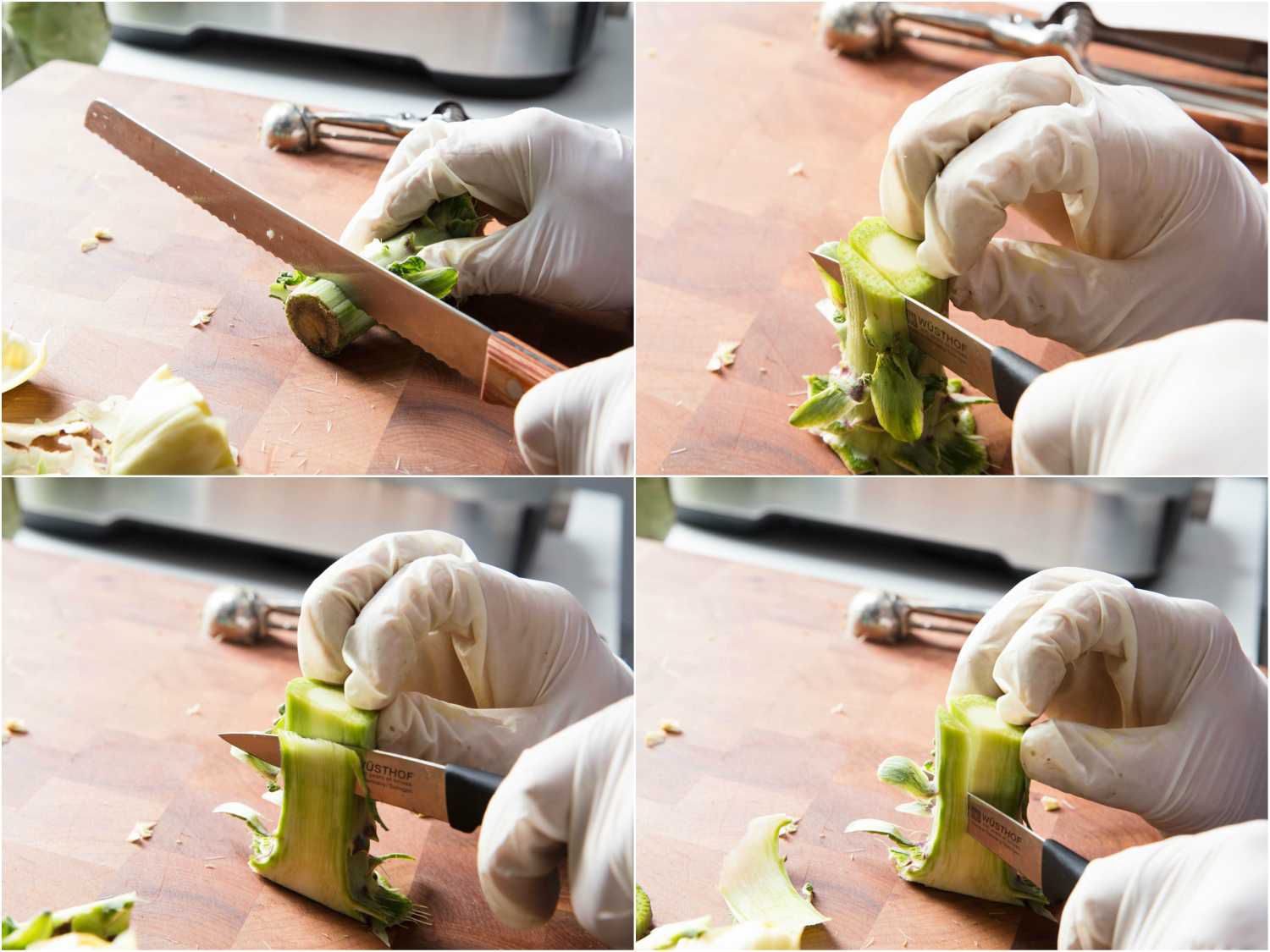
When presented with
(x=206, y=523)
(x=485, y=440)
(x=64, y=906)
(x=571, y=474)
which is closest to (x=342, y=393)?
(x=485, y=440)

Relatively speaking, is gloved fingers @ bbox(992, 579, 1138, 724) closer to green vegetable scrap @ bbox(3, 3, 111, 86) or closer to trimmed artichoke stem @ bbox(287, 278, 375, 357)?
trimmed artichoke stem @ bbox(287, 278, 375, 357)

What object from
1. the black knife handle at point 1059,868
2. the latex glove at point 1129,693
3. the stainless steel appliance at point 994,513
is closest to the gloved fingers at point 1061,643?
the latex glove at point 1129,693

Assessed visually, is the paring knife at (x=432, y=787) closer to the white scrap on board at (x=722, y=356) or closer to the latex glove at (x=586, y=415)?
the latex glove at (x=586, y=415)

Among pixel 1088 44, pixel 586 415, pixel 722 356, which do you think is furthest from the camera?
pixel 1088 44

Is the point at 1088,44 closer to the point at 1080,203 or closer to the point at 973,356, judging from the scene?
the point at 1080,203

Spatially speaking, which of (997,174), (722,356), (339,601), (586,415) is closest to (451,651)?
(339,601)

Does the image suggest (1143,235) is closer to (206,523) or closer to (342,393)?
(342,393)
